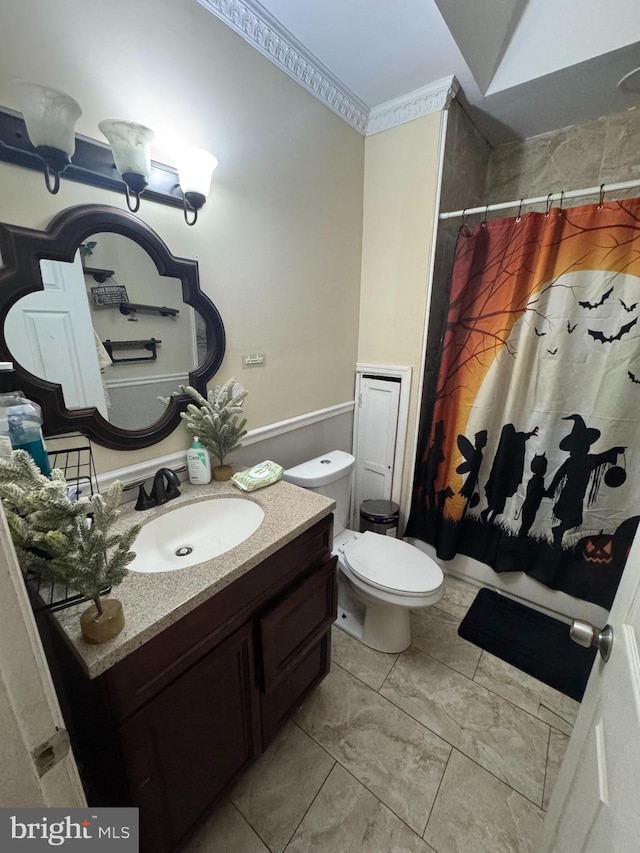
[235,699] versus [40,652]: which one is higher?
[40,652]

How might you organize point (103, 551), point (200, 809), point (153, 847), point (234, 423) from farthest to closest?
point (234, 423)
point (200, 809)
point (153, 847)
point (103, 551)

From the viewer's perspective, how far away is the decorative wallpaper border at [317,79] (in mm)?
1170

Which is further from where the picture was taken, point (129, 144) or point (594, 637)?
point (129, 144)

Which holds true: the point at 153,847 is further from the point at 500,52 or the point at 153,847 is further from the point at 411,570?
the point at 500,52

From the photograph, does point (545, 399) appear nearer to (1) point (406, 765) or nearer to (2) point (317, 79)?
(1) point (406, 765)

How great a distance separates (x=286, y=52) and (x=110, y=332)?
127 centimetres

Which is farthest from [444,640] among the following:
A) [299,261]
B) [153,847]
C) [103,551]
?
[299,261]

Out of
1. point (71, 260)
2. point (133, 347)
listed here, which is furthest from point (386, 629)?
point (71, 260)

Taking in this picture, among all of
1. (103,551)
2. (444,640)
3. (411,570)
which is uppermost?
(103,551)

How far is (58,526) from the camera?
0.61 meters

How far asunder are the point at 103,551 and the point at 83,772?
827 millimetres

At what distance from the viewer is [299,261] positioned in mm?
1592

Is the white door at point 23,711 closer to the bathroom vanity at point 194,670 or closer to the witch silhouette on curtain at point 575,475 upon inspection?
the bathroom vanity at point 194,670

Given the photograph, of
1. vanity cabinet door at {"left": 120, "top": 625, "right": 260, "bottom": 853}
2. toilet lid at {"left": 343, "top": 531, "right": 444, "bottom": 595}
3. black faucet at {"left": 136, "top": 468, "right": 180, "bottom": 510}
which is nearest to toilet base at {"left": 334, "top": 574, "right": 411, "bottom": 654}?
toilet lid at {"left": 343, "top": 531, "right": 444, "bottom": 595}
